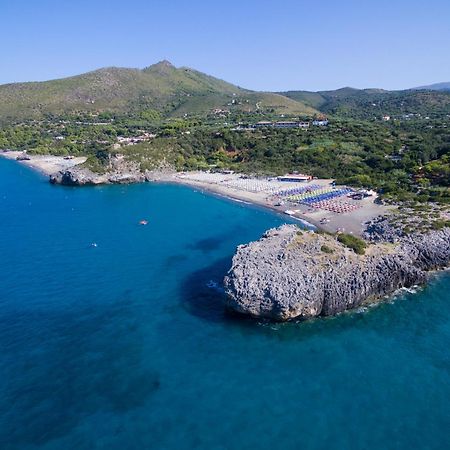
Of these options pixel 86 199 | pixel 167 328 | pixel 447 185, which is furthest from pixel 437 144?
pixel 167 328

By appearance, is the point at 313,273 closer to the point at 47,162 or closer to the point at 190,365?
the point at 190,365

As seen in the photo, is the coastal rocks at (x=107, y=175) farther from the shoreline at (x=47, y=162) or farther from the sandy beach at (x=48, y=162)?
the sandy beach at (x=48, y=162)

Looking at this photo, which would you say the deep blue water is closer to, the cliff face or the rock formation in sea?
the cliff face

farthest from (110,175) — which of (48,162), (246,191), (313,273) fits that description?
(313,273)

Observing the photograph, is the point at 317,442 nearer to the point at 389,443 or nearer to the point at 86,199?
the point at 389,443

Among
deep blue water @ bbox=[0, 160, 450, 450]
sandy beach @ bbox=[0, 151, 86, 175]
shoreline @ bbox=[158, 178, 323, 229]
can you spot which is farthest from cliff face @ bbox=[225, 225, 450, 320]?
sandy beach @ bbox=[0, 151, 86, 175]

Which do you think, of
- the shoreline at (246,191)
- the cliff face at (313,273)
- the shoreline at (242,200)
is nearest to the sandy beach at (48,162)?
the shoreline at (246,191)
